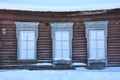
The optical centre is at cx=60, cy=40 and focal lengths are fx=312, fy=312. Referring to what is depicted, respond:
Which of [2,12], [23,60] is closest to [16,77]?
[23,60]

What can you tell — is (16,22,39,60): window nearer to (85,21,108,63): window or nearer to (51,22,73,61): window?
(51,22,73,61): window

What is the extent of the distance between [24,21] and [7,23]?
3.00 feet

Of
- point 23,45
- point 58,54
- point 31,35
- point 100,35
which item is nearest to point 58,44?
point 58,54

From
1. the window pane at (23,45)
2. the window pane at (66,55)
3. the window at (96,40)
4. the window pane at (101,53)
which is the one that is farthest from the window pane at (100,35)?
the window pane at (23,45)

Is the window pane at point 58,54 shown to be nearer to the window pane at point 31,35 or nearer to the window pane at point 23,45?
the window pane at point 31,35

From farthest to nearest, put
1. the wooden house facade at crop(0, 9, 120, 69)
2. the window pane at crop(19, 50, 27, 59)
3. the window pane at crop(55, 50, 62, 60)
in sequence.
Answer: the window pane at crop(55, 50, 62, 60)
the window pane at crop(19, 50, 27, 59)
the wooden house facade at crop(0, 9, 120, 69)

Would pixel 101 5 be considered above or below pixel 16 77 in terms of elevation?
above

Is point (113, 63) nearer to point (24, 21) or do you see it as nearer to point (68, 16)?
point (68, 16)

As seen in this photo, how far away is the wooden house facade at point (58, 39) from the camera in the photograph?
16.7m

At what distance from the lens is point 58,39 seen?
17.0m

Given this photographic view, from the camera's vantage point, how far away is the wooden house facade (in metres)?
16.7

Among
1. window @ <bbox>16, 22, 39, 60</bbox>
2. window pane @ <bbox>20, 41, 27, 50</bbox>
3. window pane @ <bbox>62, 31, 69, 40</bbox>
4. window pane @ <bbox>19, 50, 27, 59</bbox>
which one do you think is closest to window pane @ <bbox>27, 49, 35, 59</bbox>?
window @ <bbox>16, 22, 39, 60</bbox>

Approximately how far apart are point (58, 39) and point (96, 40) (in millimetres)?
2065

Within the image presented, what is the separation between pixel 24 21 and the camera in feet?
55.4
